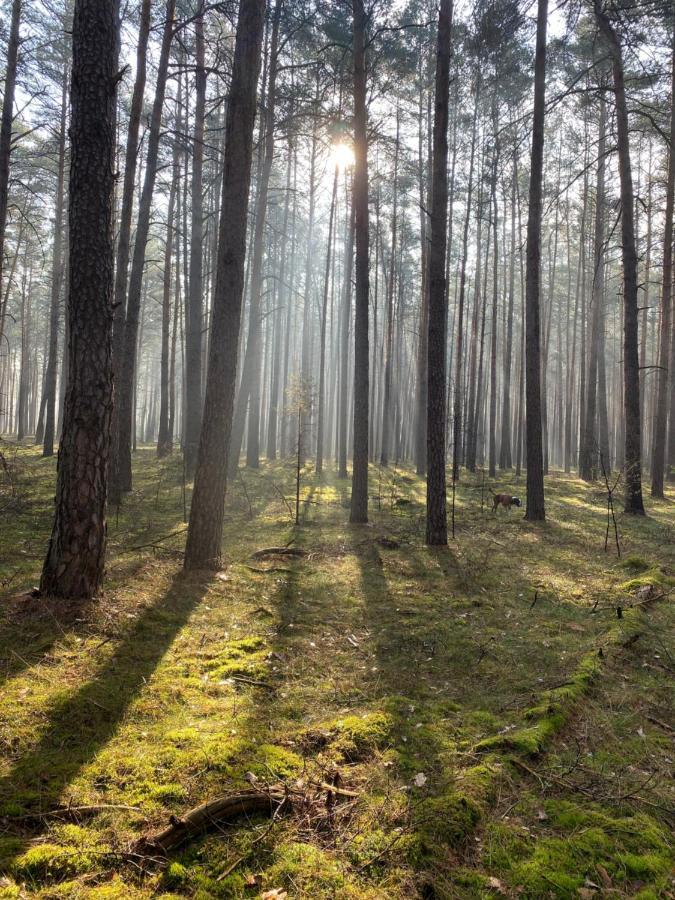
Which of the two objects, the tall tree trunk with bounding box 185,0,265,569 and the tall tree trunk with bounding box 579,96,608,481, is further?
the tall tree trunk with bounding box 579,96,608,481

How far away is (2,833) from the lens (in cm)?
215

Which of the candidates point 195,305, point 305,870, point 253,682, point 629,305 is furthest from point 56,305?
point 305,870

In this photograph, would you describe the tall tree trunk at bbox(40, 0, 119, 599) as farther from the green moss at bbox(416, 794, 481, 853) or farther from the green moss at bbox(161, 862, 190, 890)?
the green moss at bbox(416, 794, 481, 853)

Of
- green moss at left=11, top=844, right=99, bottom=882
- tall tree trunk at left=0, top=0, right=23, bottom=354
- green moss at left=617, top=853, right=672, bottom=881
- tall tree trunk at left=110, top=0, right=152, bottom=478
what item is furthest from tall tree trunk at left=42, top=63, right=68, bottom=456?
green moss at left=617, top=853, right=672, bottom=881

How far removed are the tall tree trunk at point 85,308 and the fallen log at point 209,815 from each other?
2.90 metres

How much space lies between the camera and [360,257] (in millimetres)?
10273

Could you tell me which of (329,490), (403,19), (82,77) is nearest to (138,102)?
(82,77)

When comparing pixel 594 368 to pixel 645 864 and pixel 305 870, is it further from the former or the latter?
pixel 305 870

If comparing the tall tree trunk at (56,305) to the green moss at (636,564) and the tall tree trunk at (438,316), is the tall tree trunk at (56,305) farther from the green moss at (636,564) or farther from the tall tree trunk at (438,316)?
the green moss at (636,564)

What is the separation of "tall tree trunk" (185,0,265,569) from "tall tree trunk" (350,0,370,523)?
3.85 metres

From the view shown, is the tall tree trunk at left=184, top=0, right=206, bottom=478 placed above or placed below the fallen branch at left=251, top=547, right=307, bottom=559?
above

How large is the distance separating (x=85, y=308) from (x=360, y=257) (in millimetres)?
6789

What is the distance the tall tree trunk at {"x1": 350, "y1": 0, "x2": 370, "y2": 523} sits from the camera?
396 inches

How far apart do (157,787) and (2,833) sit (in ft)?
2.08
